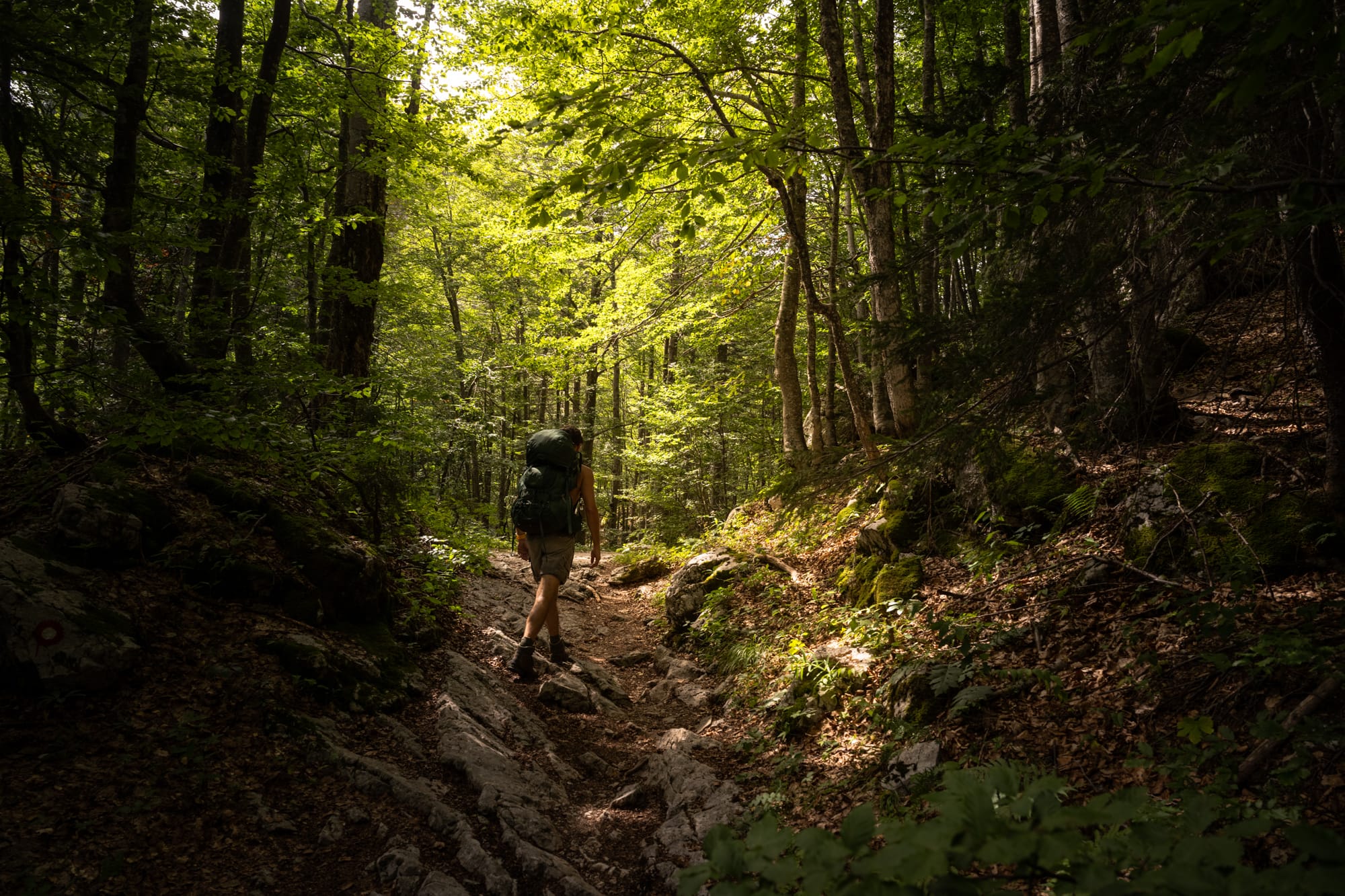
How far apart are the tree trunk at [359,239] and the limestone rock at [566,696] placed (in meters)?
5.17

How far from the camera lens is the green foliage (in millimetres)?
1171

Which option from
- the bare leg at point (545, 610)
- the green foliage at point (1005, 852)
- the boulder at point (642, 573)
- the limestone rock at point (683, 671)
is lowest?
the boulder at point (642, 573)

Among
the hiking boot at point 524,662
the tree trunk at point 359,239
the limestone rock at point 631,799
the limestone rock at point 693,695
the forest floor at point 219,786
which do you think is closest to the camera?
the forest floor at point 219,786

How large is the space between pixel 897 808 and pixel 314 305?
38.3ft

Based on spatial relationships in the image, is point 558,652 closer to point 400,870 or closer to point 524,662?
point 524,662

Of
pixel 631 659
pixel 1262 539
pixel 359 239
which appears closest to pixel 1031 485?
pixel 1262 539

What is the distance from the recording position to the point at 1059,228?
356cm

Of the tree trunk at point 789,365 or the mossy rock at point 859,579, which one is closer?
the mossy rock at point 859,579

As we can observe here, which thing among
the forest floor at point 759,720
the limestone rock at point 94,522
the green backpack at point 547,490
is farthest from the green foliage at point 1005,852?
the green backpack at point 547,490

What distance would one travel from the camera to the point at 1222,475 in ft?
13.9

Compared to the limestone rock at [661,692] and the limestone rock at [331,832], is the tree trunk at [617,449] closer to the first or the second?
the limestone rock at [661,692]

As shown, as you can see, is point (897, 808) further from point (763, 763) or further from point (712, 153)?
point (712, 153)

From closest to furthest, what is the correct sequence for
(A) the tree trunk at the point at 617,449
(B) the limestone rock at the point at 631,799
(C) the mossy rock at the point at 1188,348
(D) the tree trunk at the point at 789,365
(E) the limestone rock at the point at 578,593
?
(B) the limestone rock at the point at 631,799 → (C) the mossy rock at the point at 1188,348 → (E) the limestone rock at the point at 578,593 → (D) the tree trunk at the point at 789,365 → (A) the tree trunk at the point at 617,449

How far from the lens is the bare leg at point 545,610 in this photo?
588cm
